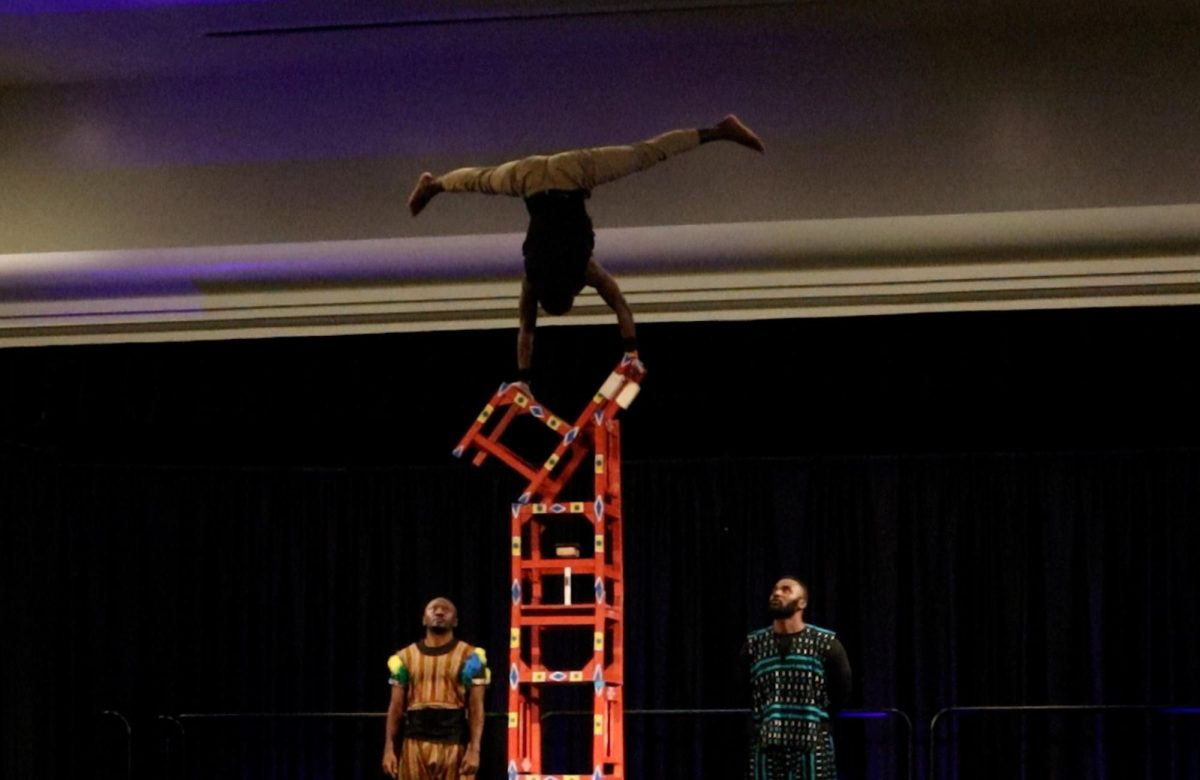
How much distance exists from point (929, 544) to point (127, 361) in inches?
154

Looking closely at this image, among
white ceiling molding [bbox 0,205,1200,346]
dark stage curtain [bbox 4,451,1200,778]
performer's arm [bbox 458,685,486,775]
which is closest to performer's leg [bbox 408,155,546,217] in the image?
white ceiling molding [bbox 0,205,1200,346]

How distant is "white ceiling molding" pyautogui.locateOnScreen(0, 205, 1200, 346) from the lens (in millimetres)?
5531

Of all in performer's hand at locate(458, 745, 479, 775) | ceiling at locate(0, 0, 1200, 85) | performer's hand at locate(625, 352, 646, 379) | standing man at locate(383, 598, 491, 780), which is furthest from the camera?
standing man at locate(383, 598, 491, 780)

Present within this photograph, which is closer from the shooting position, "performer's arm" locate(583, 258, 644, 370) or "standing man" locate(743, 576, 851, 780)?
"performer's arm" locate(583, 258, 644, 370)

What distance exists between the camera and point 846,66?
565 centimetres

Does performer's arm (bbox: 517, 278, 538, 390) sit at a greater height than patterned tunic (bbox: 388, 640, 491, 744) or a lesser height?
greater

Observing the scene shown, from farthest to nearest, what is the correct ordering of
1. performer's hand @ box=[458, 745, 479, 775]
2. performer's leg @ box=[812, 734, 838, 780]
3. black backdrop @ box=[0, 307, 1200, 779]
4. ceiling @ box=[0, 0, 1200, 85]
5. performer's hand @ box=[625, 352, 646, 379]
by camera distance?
black backdrop @ box=[0, 307, 1200, 779] < performer's hand @ box=[458, 745, 479, 775] < performer's leg @ box=[812, 734, 838, 780] < ceiling @ box=[0, 0, 1200, 85] < performer's hand @ box=[625, 352, 646, 379]

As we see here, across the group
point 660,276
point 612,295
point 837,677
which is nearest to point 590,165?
point 612,295

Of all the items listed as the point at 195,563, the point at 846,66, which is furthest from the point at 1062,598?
the point at 195,563

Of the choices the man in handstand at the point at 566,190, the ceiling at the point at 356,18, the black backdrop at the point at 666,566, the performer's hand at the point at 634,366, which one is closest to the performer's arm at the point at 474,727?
the black backdrop at the point at 666,566

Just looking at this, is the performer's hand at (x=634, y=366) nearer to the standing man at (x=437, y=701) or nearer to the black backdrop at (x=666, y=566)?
the black backdrop at (x=666, y=566)

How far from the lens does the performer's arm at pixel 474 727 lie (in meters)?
6.58

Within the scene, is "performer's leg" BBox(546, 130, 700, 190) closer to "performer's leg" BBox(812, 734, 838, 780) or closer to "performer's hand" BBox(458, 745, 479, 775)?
"performer's leg" BBox(812, 734, 838, 780)

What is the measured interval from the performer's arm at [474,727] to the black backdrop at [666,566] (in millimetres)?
1175
